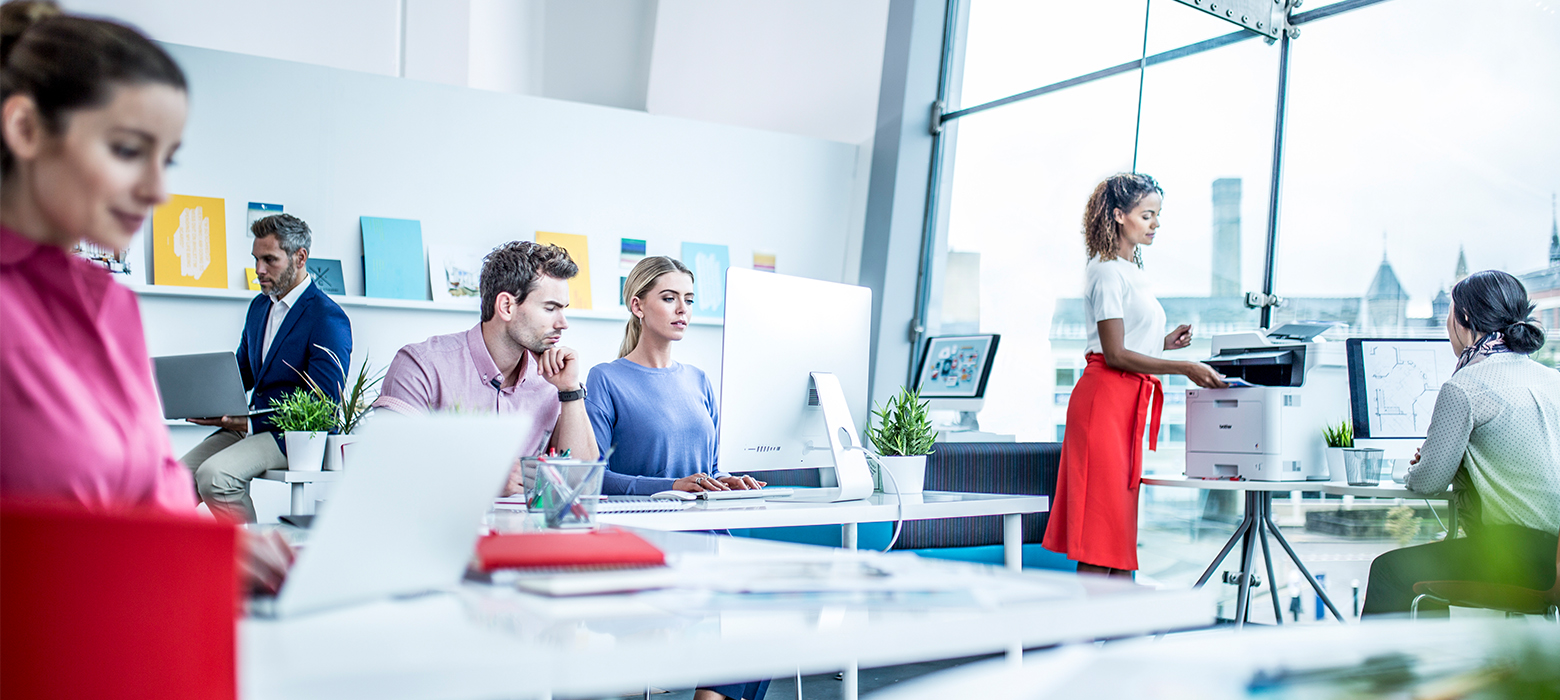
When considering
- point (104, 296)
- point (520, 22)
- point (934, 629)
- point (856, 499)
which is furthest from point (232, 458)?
point (520, 22)

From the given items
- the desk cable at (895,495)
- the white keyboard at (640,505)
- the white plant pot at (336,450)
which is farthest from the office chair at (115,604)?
the white plant pot at (336,450)

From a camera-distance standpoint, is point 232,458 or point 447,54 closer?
point 232,458

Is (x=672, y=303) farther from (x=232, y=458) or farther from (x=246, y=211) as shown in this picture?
(x=246, y=211)

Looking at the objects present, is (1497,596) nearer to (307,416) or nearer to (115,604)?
(115,604)

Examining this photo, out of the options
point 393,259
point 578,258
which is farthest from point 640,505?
point 578,258

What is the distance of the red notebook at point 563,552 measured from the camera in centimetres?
94

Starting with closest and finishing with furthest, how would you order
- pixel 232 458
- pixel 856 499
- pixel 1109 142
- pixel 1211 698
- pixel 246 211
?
pixel 1211 698, pixel 856 499, pixel 232 458, pixel 246 211, pixel 1109 142

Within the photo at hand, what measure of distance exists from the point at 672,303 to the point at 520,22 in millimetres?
4063

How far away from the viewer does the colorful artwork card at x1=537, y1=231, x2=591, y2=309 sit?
5.12 meters

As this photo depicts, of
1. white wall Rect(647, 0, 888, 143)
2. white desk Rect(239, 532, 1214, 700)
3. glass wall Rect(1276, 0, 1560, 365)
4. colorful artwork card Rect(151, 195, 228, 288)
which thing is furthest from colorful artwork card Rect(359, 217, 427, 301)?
white desk Rect(239, 532, 1214, 700)

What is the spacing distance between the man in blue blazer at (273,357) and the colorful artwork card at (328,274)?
0.86m

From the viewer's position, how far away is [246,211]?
444 centimetres

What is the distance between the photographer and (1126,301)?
325 cm

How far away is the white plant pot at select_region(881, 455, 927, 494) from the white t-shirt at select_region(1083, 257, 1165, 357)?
1143 mm
